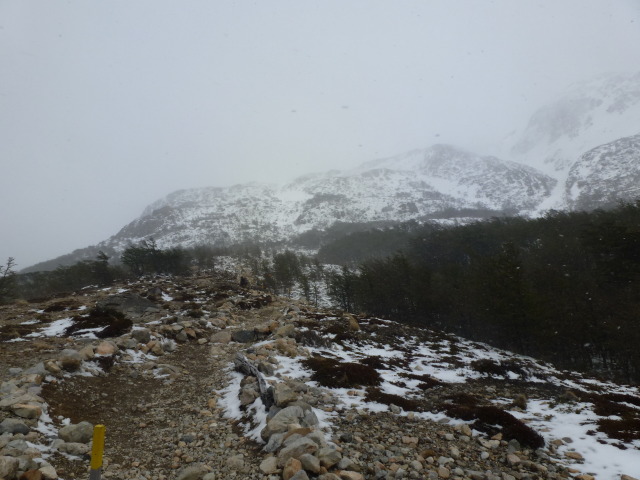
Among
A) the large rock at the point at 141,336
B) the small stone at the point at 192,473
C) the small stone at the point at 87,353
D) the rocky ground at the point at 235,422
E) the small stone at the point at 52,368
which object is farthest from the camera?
the large rock at the point at 141,336

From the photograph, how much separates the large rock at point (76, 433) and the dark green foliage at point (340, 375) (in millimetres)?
7649

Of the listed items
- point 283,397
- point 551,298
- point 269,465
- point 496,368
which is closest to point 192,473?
point 269,465

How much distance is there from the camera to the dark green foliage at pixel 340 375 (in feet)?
41.9

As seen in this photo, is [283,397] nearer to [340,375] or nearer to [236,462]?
[236,462]

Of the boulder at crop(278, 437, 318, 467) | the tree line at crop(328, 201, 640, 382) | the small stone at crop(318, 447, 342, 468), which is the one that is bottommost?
the tree line at crop(328, 201, 640, 382)

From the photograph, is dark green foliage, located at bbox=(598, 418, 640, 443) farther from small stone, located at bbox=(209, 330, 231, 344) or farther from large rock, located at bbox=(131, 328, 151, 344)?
large rock, located at bbox=(131, 328, 151, 344)

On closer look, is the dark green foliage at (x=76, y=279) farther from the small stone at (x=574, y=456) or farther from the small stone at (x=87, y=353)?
the small stone at (x=574, y=456)

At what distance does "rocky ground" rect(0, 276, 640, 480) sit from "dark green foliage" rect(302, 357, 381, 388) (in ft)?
0.27

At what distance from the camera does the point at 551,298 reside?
112 feet

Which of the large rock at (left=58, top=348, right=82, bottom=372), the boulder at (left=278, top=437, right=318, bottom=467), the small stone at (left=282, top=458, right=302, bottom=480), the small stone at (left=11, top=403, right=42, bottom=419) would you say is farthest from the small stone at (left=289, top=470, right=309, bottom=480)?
the large rock at (left=58, top=348, right=82, bottom=372)

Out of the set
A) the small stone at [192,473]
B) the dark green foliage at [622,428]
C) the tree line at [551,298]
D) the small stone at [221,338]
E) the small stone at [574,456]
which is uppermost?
the small stone at [192,473]

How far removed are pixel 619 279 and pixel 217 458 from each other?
1796 inches

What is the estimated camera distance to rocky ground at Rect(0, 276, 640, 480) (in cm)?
678

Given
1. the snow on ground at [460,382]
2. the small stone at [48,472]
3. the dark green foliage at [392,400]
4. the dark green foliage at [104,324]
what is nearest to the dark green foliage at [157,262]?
the dark green foliage at [104,324]
